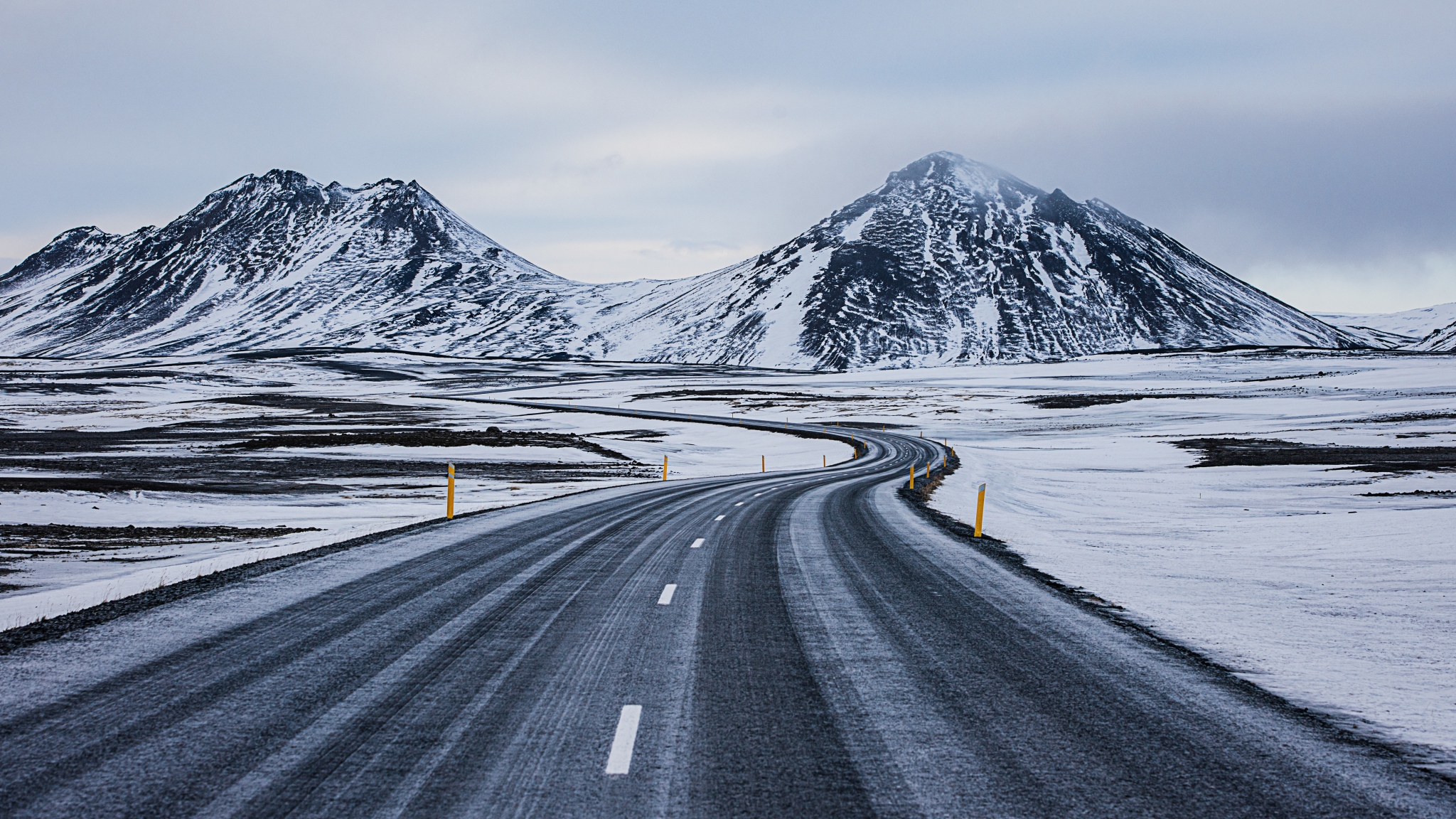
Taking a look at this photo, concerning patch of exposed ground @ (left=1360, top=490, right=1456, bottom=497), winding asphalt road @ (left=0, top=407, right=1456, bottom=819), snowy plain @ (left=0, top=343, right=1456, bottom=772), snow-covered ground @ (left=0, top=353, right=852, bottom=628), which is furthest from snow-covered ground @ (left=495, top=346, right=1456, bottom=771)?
snow-covered ground @ (left=0, top=353, right=852, bottom=628)

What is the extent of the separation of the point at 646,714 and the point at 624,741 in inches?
20.3

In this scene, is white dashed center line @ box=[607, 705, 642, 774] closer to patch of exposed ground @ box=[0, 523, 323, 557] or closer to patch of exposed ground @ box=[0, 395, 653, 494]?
patch of exposed ground @ box=[0, 523, 323, 557]

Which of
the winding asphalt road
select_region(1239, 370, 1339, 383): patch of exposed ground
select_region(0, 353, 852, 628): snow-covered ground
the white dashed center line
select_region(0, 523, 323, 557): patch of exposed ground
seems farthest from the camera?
select_region(1239, 370, 1339, 383): patch of exposed ground

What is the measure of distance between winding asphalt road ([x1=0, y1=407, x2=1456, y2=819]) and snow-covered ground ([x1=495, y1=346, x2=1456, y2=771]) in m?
0.92

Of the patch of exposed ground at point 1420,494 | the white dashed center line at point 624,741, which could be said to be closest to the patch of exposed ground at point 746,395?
the patch of exposed ground at point 1420,494

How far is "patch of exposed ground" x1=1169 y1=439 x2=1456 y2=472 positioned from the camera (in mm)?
30781

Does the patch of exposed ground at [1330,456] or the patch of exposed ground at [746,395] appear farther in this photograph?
the patch of exposed ground at [746,395]

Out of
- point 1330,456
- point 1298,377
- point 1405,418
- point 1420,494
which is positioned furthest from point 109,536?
point 1298,377

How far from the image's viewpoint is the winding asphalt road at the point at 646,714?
4633 mm

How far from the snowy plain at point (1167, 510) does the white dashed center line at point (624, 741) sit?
4903mm

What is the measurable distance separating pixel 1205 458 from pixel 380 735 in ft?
139

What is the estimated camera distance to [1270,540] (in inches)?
620

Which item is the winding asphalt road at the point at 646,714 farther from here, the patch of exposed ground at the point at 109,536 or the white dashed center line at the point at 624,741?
the patch of exposed ground at the point at 109,536

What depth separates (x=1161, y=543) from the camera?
54.2ft
